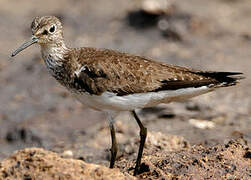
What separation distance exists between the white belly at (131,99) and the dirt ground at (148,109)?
0.71 meters

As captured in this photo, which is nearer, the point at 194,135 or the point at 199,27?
the point at 194,135

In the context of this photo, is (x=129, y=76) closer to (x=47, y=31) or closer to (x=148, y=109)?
(x=47, y=31)

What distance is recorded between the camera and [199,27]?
13.4 m

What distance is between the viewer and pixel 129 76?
6934 mm

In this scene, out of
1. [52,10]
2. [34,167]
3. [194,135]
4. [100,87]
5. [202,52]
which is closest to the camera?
[34,167]

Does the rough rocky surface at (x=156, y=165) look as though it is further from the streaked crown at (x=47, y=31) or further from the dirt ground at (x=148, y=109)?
the streaked crown at (x=47, y=31)

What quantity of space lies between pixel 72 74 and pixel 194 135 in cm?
300

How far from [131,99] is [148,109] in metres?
3.62

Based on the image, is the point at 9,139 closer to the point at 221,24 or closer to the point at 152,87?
the point at 152,87

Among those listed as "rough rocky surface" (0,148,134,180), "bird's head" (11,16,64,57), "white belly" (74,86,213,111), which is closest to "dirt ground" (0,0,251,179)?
"white belly" (74,86,213,111)

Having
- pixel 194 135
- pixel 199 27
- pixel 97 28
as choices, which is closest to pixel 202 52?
pixel 199 27

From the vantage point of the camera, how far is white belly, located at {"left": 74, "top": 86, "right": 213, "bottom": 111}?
6770mm

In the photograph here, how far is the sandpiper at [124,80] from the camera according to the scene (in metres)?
6.81

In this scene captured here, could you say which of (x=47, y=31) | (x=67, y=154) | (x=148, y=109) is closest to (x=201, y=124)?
(x=148, y=109)
